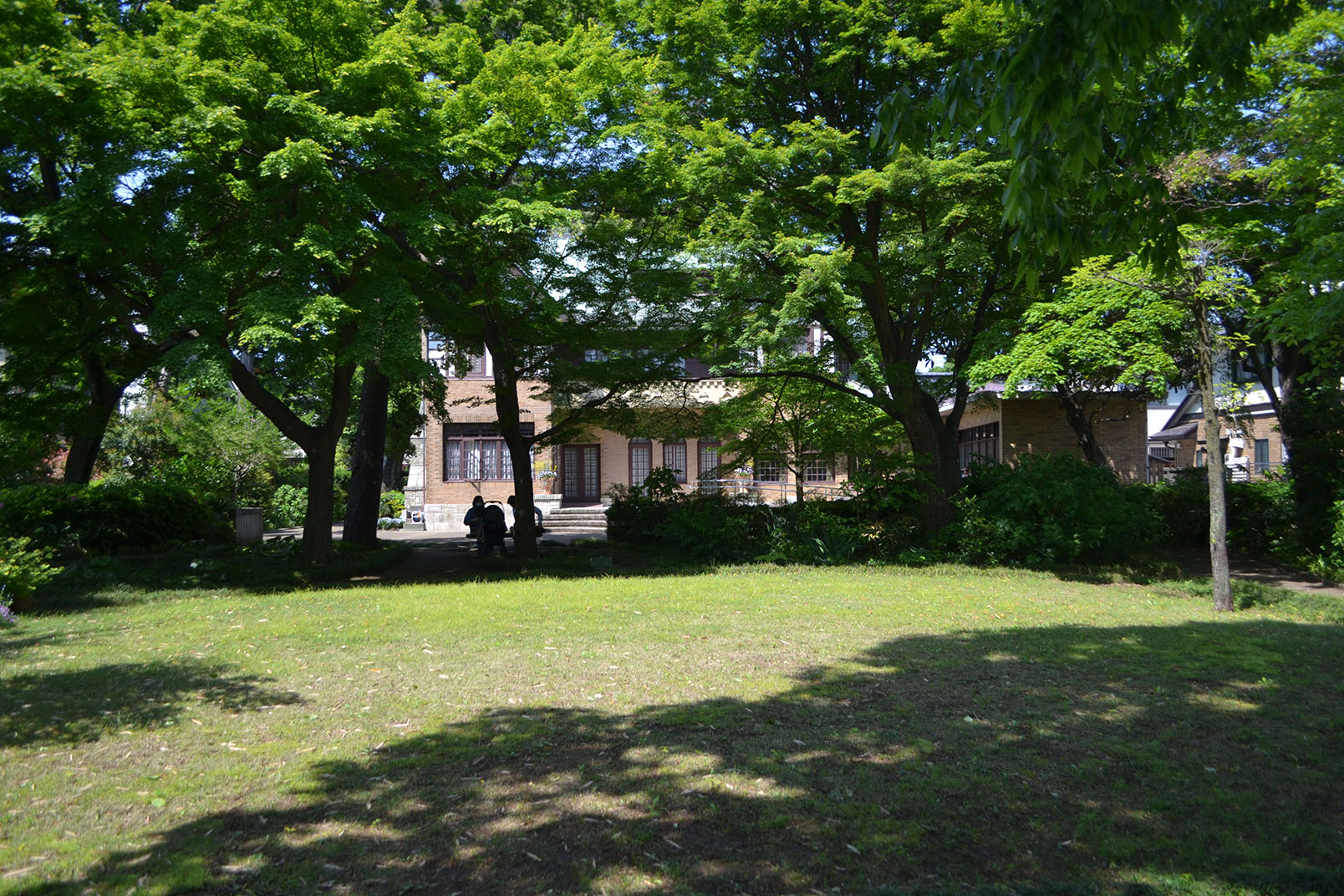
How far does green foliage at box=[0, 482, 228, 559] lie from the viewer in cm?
1658

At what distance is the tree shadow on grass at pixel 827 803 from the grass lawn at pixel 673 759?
0.02 metres

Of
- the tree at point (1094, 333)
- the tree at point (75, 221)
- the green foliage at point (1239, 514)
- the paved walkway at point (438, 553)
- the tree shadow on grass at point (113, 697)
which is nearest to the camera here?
the tree shadow on grass at point (113, 697)

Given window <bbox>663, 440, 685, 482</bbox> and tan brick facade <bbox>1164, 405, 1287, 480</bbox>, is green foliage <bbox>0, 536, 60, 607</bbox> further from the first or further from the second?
tan brick facade <bbox>1164, 405, 1287, 480</bbox>

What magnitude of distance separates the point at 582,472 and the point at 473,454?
417cm

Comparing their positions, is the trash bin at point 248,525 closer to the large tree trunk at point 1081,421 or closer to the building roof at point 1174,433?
the large tree trunk at point 1081,421

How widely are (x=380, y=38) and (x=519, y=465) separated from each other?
8479mm

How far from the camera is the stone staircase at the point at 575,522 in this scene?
30406 millimetres

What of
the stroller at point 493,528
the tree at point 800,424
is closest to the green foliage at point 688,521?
the tree at point 800,424

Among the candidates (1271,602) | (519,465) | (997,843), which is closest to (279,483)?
(519,465)

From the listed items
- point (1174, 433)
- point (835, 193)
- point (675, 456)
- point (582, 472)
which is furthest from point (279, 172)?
point (1174, 433)

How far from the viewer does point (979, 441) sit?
3347 centimetres

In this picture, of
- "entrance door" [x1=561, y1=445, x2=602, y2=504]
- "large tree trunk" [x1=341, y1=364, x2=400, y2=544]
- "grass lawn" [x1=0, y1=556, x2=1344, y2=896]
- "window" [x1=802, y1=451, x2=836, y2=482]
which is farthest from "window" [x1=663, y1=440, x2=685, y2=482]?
"grass lawn" [x1=0, y1=556, x2=1344, y2=896]

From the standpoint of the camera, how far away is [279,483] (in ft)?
122

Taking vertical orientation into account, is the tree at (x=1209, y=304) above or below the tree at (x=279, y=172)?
below
